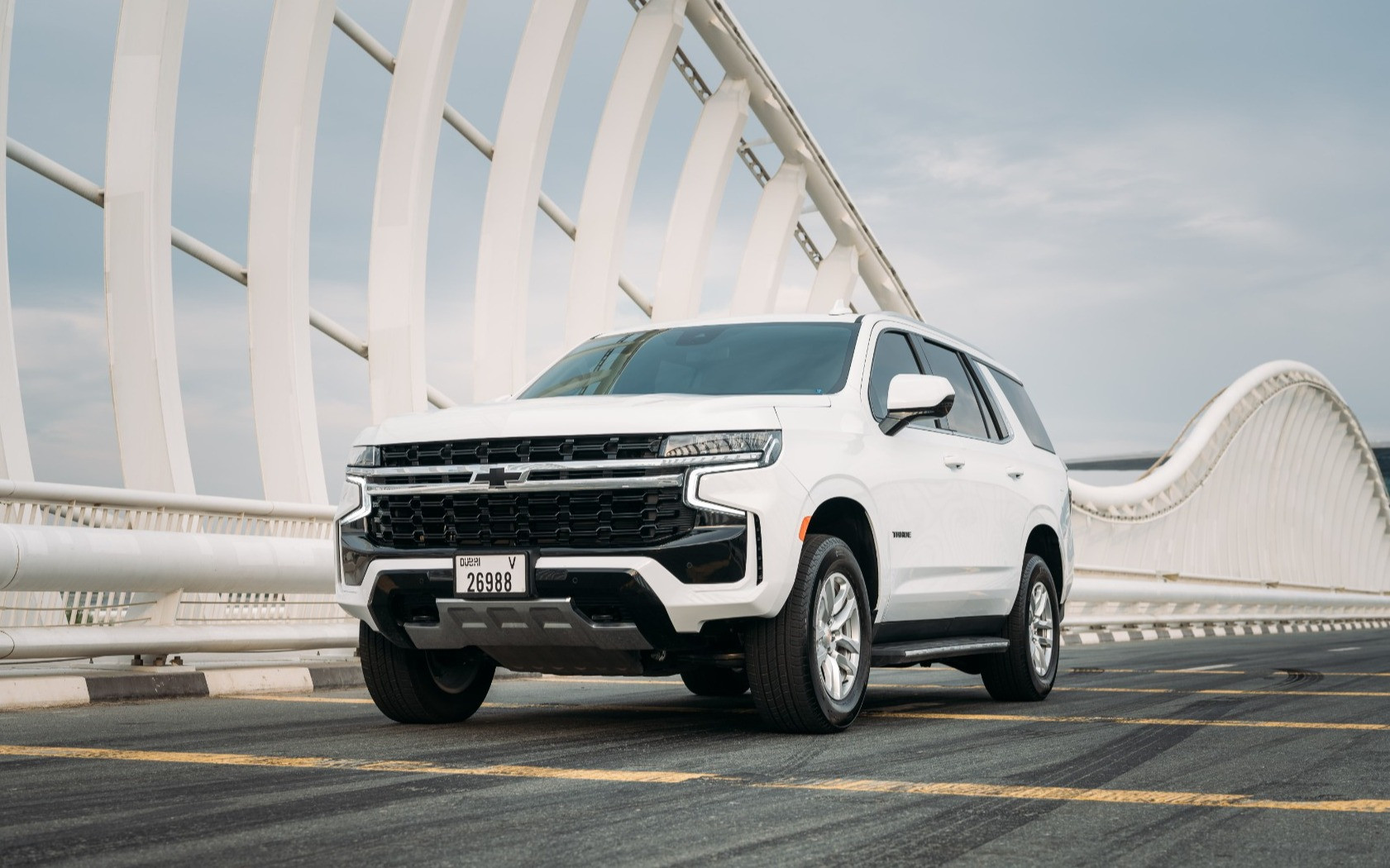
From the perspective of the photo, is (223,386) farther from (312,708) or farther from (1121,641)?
(1121,641)

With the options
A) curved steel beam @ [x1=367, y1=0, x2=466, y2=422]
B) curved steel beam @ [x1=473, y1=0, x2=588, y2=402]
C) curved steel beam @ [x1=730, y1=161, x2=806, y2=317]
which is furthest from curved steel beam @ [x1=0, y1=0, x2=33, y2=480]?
curved steel beam @ [x1=730, y1=161, x2=806, y2=317]

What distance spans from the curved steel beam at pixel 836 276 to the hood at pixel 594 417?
2092cm

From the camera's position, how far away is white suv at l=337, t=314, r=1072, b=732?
237 inches

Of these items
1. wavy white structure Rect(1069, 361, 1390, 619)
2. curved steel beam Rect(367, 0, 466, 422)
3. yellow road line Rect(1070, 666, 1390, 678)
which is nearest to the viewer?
yellow road line Rect(1070, 666, 1390, 678)

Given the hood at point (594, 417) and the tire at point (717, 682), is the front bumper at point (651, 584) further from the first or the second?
the tire at point (717, 682)

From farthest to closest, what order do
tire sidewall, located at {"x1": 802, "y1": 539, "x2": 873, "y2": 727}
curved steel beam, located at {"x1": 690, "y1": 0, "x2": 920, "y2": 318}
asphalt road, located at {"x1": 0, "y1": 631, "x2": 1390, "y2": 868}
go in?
curved steel beam, located at {"x1": 690, "y1": 0, "x2": 920, "y2": 318}
tire sidewall, located at {"x1": 802, "y1": 539, "x2": 873, "y2": 727}
asphalt road, located at {"x1": 0, "y1": 631, "x2": 1390, "y2": 868}

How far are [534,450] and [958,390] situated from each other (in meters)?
3.36

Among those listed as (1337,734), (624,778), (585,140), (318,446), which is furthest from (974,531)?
(585,140)

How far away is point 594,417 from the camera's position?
20.3ft

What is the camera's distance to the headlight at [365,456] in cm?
667

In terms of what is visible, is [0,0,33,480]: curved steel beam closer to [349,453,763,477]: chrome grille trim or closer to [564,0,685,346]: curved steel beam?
[349,453,763,477]: chrome grille trim

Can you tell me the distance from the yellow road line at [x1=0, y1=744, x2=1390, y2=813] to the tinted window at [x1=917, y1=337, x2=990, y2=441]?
3.63 metres

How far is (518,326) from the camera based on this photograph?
17.8m

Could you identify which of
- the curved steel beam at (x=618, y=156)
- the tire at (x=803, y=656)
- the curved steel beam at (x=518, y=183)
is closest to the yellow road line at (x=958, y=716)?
the tire at (x=803, y=656)
